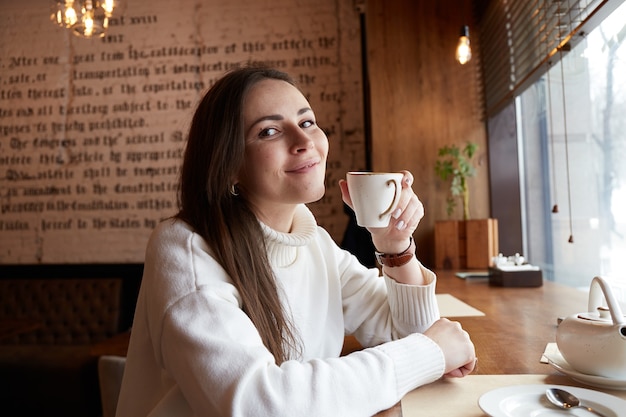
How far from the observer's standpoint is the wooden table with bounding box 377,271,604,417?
0.97 metres

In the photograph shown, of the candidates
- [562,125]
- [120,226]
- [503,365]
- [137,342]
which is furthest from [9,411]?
[562,125]

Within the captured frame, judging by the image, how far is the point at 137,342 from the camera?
951 millimetres

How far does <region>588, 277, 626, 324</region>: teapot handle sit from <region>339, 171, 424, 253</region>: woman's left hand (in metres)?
0.36

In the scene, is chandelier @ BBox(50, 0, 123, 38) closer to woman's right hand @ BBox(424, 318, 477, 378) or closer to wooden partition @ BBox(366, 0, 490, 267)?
wooden partition @ BBox(366, 0, 490, 267)

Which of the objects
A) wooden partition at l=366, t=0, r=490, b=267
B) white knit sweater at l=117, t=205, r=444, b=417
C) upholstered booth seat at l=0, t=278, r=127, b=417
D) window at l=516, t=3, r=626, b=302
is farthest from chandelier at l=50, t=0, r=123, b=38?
window at l=516, t=3, r=626, b=302

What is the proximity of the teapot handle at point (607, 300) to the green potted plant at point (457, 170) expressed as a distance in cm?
203

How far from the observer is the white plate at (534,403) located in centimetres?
67

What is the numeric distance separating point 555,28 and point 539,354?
1510 millimetres

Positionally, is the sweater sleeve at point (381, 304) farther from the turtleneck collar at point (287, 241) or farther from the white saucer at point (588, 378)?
the white saucer at point (588, 378)

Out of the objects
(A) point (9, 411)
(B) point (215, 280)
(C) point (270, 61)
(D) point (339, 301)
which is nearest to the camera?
(B) point (215, 280)

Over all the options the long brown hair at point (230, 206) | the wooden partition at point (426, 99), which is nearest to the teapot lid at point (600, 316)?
the long brown hair at point (230, 206)

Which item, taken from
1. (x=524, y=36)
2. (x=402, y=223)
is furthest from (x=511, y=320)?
(x=524, y=36)

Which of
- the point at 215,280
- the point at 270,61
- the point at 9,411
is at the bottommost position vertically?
the point at 9,411

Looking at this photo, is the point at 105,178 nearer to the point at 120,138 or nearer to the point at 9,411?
Result: the point at 120,138
